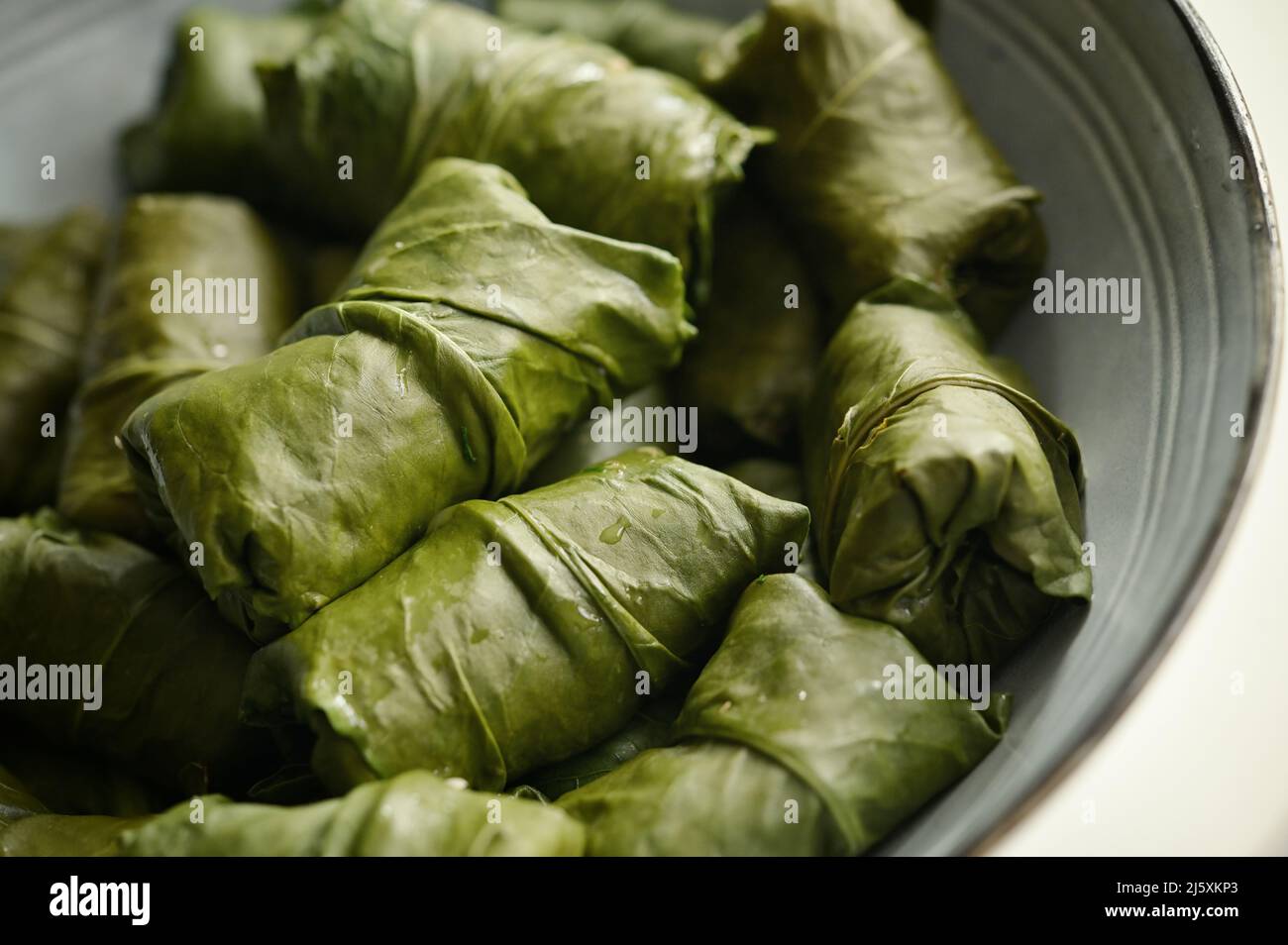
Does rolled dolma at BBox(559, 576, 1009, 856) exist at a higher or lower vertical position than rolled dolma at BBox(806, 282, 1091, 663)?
lower

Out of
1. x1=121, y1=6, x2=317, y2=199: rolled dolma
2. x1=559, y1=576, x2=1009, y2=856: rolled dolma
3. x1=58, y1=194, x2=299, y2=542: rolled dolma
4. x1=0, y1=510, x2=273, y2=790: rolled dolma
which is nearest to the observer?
x1=559, y1=576, x2=1009, y2=856: rolled dolma

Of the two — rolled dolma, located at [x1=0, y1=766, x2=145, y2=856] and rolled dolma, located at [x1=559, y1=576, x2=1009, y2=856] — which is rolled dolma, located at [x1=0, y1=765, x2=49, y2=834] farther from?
rolled dolma, located at [x1=559, y1=576, x2=1009, y2=856]

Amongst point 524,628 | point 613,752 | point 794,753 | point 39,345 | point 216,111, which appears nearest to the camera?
point 794,753

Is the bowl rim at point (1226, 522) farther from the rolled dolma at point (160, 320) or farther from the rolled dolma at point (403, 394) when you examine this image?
the rolled dolma at point (160, 320)

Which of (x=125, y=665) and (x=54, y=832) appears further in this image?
(x=125, y=665)

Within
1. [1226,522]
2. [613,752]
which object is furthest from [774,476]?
[1226,522]

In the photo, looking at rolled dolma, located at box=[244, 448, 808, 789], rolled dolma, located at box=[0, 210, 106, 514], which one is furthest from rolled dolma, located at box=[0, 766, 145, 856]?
rolled dolma, located at box=[0, 210, 106, 514]

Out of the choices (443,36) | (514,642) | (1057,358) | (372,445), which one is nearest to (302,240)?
(443,36)

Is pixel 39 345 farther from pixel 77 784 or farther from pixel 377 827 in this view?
pixel 377 827
